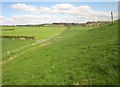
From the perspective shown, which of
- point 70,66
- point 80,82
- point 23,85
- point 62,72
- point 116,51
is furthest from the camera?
point 116,51

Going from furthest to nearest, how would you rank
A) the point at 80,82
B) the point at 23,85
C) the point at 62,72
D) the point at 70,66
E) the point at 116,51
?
the point at 116,51
the point at 70,66
the point at 62,72
the point at 23,85
the point at 80,82

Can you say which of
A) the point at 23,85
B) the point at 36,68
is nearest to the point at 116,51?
the point at 36,68

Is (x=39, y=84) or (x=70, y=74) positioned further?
(x=70, y=74)

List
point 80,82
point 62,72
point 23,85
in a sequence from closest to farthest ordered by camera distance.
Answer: point 80,82
point 23,85
point 62,72

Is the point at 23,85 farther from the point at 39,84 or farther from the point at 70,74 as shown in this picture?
the point at 70,74

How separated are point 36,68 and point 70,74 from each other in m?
6.66

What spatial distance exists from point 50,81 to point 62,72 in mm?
2900

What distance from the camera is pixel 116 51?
2850cm

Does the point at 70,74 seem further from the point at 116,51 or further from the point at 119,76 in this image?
Result: the point at 116,51

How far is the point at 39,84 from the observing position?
22.0 metres

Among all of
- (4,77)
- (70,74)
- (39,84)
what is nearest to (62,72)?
(70,74)

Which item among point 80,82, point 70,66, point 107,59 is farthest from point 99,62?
point 80,82

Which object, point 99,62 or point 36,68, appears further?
point 36,68

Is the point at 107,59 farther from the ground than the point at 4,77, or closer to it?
farther from the ground
